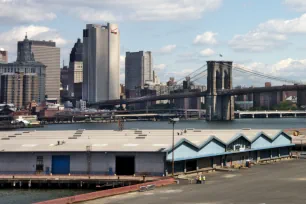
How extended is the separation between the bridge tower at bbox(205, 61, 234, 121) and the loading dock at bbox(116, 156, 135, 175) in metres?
132

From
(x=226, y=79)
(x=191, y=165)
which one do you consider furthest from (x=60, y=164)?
(x=226, y=79)

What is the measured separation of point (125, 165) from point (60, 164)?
15.8ft

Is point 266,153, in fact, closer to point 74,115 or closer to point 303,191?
point 303,191


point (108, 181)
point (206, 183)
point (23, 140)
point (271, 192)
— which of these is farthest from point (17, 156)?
point (271, 192)

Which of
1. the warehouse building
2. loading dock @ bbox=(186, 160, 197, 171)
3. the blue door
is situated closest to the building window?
the warehouse building

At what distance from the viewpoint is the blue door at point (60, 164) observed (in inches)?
1492

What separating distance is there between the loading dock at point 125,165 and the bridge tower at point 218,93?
5200 inches

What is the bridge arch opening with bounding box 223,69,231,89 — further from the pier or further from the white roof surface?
the pier

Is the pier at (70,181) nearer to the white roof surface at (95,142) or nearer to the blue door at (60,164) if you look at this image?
the blue door at (60,164)

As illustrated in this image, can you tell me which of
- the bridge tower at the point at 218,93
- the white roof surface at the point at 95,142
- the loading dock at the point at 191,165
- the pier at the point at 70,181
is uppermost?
the bridge tower at the point at 218,93

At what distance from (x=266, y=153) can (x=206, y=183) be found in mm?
14342

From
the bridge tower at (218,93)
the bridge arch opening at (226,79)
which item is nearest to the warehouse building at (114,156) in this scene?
the bridge tower at (218,93)

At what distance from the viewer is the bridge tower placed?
557 ft

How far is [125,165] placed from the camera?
37.7 m
